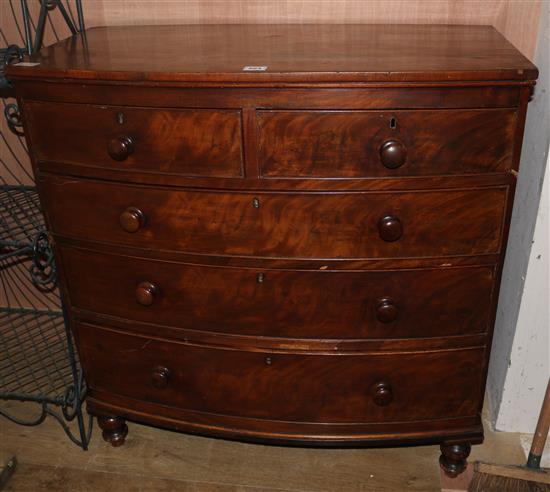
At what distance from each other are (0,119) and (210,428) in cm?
122

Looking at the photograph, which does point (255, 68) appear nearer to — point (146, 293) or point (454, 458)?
point (146, 293)

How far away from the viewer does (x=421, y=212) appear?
4.76 feet

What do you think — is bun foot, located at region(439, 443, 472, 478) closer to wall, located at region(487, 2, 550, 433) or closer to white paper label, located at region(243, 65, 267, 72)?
wall, located at region(487, 2, 550, 433)

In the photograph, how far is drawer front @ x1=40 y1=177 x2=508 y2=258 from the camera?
1.44m

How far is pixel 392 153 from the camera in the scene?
1355 millimetres

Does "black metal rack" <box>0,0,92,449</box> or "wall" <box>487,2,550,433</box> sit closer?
"wall" <box>487,2,550,433</box>

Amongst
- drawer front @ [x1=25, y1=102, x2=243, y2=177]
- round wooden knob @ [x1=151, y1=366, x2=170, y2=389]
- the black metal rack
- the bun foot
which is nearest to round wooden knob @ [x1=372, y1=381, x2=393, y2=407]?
the bun foot

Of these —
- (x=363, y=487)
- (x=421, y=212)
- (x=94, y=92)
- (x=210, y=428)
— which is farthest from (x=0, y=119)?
(x=363, y=487)

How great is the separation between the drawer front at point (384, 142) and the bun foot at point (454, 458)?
83cm

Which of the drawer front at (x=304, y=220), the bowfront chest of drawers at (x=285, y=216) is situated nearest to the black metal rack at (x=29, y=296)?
the bowfront chest of drawers at (x=285, y=216)

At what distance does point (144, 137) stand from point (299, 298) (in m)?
0.51

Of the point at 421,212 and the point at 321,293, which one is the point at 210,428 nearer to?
the point at 321,293

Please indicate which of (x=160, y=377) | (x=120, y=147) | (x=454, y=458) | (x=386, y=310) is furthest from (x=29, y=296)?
(x=454, y=458)

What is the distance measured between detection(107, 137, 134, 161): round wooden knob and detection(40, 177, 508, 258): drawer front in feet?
0.31
